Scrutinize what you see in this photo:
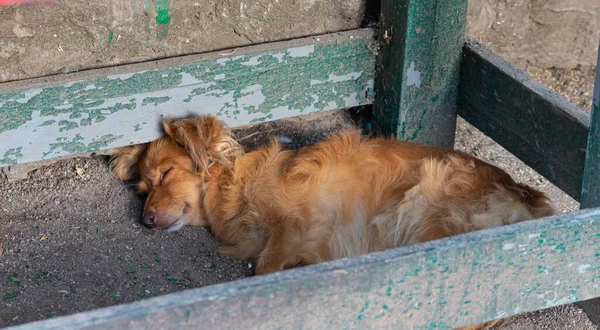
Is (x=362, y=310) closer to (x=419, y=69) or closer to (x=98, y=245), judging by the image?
(x=98, y=245)

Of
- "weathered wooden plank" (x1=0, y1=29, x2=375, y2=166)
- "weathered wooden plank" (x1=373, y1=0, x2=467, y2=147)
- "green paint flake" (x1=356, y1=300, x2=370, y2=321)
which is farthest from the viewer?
"weathered wooden plank" (x1=373, y1=0, x2=467, y2=147)

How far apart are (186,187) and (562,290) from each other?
226 centimetres

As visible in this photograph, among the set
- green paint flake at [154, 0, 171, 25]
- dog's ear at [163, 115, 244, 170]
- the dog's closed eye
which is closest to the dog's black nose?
the dog's closed eye

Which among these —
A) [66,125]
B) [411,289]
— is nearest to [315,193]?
[66,125]

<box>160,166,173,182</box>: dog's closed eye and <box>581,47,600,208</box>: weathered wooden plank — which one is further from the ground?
<box>581,47,600,208</box>: weathered wooden plank

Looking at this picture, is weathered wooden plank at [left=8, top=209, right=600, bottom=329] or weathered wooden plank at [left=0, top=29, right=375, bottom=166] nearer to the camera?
weathered wooden plank at [left=8, top=209, right=600, bottom=329]

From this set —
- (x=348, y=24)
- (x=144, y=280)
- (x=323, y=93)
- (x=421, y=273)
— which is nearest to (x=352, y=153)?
(x=323, y=93)

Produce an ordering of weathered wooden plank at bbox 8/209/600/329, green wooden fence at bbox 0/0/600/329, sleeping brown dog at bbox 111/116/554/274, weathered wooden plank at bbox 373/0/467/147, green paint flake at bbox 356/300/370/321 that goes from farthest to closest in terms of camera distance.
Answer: weathered wooden plank at bbox 373/0/467/147
sleeping brown dog at bbox 111/116/554/274
green wooden fence at bbox 0/0/600/329
green paint flake at bbox 356/300/370/321
weathered wooden plank at bbox 8/209/600/329

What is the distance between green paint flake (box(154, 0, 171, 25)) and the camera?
3.86 m

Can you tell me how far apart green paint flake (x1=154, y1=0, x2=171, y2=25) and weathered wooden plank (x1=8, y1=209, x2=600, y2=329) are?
224 centimetres

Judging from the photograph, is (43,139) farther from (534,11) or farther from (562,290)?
(534,11)

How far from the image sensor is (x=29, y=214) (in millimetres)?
4023

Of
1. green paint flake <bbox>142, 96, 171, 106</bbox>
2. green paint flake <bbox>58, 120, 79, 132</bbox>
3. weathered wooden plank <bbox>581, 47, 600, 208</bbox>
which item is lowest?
green paint flake <bbox>58, 120, 79, 132</bbox>

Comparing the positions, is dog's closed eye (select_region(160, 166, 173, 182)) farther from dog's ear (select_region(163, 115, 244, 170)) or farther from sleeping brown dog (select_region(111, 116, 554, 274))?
dog's ear (select_region(163, 115, 244, 170))
